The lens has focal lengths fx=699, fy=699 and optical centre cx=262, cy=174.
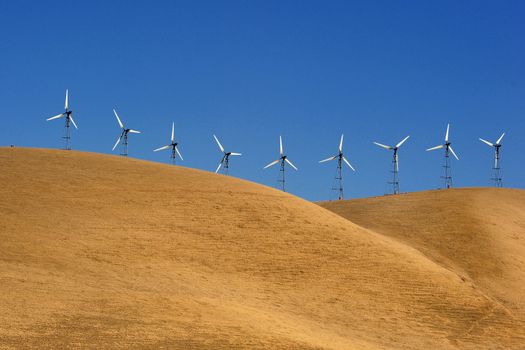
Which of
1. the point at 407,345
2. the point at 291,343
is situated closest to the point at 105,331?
the point at 291,343

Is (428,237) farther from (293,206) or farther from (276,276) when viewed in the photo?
(276,276)

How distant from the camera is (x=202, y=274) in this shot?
120 feet

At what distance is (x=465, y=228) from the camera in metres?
57.4

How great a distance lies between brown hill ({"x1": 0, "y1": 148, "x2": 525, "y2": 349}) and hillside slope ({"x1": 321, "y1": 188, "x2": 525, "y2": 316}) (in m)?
3.51

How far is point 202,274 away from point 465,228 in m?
28.8

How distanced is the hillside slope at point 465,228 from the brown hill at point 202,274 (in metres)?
3.51

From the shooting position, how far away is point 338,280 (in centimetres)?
3922

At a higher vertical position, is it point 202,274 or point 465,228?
point 465,228

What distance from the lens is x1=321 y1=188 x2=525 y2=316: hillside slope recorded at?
1916 inches

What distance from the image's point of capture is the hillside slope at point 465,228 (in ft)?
160

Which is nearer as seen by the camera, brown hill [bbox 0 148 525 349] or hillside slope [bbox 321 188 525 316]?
brown hill [bbox 0 148 525 349]

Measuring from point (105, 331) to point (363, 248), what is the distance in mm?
23553

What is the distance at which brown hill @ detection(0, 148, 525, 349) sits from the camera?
25656mm

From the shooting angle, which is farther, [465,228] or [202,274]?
[465,228]
